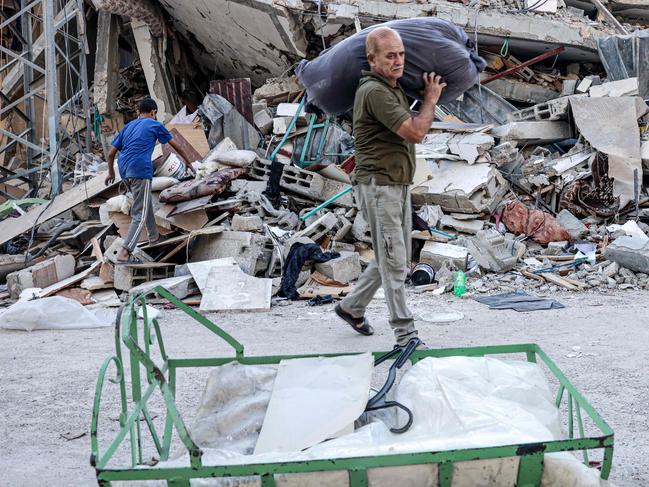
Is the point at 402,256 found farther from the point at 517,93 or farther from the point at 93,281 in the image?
the point at 517,93

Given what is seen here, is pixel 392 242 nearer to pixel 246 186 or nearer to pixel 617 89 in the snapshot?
pixel 246 186

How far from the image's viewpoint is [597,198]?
32.7ft

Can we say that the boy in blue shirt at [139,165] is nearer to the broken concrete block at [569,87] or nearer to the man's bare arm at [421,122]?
the man's bare arm at [421,122]

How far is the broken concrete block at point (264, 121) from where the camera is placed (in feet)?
38.7

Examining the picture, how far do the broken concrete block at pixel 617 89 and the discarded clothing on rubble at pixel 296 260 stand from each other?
5.56 meters

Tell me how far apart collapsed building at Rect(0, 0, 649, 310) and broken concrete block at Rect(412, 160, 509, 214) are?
0.09 ft

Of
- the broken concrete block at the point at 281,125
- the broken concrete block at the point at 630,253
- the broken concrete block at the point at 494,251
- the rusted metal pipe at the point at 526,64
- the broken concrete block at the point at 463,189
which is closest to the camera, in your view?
the broken concrete block at the point at 630,253

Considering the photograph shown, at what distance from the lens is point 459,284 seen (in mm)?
7402

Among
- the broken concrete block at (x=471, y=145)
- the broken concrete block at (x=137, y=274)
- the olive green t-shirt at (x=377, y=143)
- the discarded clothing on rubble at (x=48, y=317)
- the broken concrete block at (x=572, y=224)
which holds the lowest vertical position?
the broken concrete block at (x=572, y=224)

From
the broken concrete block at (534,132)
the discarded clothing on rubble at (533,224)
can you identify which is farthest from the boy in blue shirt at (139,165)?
the broken concrete block at (534,132)

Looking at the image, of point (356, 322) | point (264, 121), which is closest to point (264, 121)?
point (264, 121)

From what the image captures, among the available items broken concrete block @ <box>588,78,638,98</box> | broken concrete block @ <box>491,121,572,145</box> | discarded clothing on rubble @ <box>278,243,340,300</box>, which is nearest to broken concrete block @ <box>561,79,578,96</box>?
broken concrete block @ <box>588,78,638,98</box>

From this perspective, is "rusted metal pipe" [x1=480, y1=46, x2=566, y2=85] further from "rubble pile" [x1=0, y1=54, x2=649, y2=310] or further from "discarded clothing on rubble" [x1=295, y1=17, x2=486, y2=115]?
"discarded clothing on rubble" [x1=295, y1=17, x2=486, y2=115]

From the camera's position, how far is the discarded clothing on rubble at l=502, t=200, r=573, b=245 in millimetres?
9102
